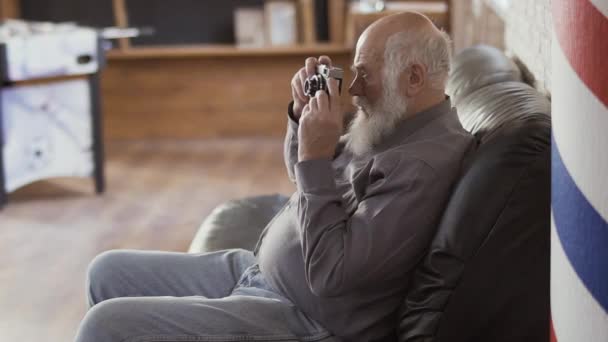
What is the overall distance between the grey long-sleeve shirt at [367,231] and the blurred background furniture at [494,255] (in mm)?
47

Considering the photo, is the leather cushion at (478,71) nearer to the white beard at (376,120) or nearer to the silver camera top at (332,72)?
the white beard at (376,120)

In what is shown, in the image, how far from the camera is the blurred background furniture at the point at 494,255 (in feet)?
5.41

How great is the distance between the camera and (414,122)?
1950mm

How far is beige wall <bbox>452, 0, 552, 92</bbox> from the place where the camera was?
2227mm

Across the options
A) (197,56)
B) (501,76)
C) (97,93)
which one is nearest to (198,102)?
(197,56)

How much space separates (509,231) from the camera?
165cm

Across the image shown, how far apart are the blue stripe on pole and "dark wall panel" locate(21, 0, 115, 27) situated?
4.90 m

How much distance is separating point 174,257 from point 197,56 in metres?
3.70

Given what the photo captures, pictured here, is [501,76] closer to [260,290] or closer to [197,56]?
[260,290]

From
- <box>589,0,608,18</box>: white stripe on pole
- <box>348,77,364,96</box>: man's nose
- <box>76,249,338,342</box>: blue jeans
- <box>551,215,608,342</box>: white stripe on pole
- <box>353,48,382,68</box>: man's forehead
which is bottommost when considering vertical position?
<box>76,249,338,342</box>: blue jeans

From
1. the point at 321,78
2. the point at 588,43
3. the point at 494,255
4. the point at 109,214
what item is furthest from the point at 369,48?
the point at 109,214

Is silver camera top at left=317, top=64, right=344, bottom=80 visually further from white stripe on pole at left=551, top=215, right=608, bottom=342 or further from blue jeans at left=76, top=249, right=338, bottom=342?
white stripe on pole at left=551, top=215, right=608, bottom=342

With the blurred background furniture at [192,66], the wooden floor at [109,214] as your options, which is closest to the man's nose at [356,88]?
the wooden floor at [109,214]

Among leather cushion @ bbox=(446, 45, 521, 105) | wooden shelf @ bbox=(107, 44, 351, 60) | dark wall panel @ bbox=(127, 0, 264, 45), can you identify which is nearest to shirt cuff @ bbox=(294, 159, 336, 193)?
leather cushion @ bbox=(446, 45, 521, 105)
